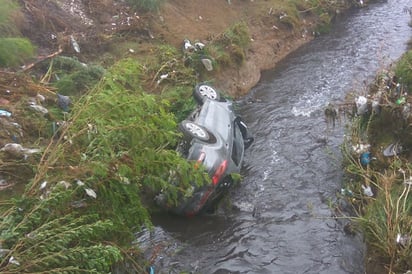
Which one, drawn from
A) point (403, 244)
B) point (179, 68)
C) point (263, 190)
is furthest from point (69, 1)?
point (403, 244)

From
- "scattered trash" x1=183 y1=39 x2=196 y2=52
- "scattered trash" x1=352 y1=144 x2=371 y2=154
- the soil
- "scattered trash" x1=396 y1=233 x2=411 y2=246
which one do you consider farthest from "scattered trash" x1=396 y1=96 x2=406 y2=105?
"scattered trash" x1=183 y1=39 x2=196 y2=52

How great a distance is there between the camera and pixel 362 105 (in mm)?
8602

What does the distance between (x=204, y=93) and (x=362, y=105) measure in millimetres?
3074

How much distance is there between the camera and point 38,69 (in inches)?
382

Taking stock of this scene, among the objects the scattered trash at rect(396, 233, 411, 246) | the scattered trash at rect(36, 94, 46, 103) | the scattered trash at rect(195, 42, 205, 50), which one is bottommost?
the scattered trash at rect(396, 233, 411, 246)

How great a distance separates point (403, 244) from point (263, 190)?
122 inches

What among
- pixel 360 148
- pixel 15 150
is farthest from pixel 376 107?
pixel 15 150

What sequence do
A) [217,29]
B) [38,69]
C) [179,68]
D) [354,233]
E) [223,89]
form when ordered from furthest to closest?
[217,29], [223,89], [179,68], [38,69], [354,233]

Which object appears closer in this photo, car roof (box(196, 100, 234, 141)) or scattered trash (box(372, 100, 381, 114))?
scattered trash (box(372, 100, 381, 114))

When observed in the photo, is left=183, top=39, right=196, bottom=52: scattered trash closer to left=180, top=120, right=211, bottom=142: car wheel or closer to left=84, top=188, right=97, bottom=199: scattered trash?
left=180, top=120, right=211, bottom=142: car wheel

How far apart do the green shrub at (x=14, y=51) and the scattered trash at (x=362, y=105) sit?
6385 mm

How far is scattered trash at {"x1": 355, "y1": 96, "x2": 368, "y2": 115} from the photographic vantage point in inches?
338

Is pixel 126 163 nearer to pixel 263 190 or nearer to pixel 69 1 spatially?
pixel 263 190

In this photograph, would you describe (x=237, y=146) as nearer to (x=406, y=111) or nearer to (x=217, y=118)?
(x=217, y=118)
